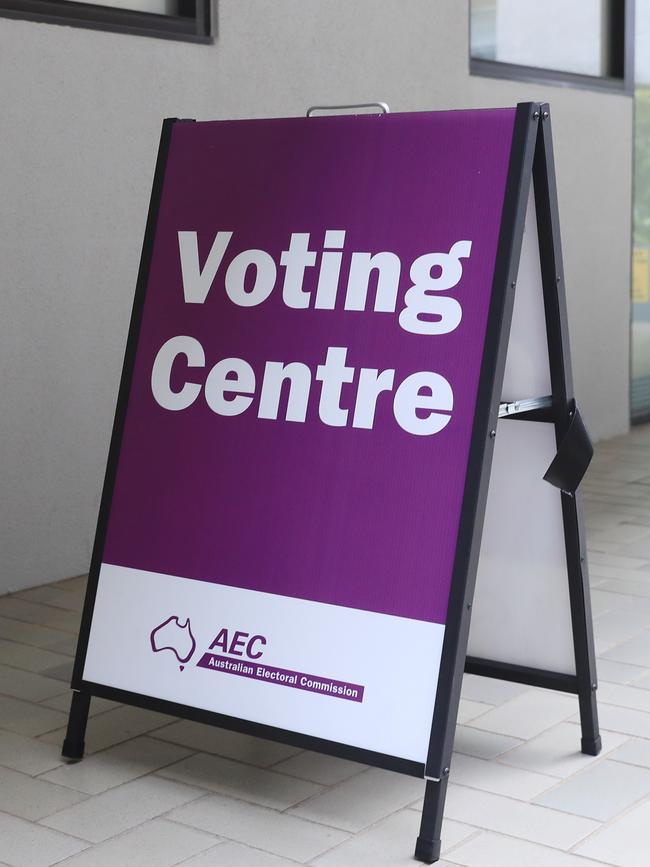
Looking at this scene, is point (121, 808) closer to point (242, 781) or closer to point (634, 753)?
point (242, 781)

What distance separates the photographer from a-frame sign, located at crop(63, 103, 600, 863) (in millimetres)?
2217

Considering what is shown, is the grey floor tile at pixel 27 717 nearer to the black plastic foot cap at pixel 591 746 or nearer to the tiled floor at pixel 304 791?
the tiled floor at pixel 304 791

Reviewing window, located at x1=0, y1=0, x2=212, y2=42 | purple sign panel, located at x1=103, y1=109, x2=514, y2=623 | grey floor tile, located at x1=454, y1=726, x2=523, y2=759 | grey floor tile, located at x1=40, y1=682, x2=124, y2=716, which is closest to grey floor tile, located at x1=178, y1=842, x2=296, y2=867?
purple sign panel, located at x1=103, y1=109, x2=514, y2=623

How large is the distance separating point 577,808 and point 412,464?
717 mm

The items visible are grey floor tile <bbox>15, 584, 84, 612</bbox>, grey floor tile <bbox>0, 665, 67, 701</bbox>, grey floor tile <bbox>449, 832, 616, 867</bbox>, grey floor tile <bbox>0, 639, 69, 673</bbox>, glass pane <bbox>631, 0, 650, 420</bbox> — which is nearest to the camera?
grey floor tile <bbox>449, 832, 616, 867</bbox>

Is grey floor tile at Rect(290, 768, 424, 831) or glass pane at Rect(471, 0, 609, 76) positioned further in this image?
glass pane at Rect(471, 0, 609, 76)

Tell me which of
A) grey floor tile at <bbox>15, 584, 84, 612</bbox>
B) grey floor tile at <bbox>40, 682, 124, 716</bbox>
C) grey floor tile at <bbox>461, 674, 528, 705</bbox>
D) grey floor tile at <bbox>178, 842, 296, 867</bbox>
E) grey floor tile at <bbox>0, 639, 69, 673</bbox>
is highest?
grey floor tile at <bbox>15, 584, 84, 612</bbox>

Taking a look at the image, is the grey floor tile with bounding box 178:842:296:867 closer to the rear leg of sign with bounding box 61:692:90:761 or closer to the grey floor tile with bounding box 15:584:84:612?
the rear leg of sign with bounding box 61:692:90:761

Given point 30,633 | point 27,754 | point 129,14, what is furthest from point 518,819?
point 129,14

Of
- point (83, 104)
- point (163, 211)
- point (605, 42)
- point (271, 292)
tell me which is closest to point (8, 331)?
point (83, 104)

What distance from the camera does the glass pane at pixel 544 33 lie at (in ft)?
18.9

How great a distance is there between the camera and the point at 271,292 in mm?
2463

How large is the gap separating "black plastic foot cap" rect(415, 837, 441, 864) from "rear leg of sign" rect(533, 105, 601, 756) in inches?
22.1

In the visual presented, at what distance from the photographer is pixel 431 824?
2162mm
